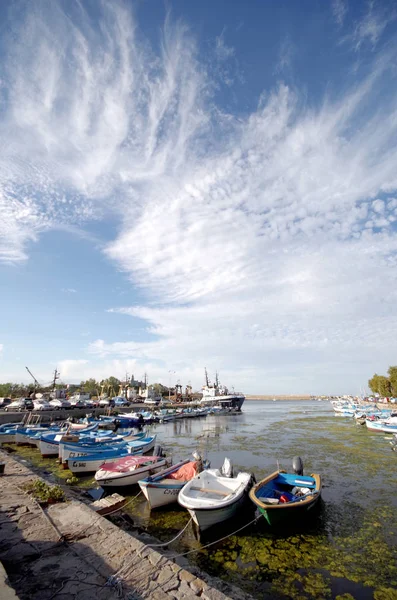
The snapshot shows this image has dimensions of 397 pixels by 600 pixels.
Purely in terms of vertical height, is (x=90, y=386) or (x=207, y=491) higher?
(x=90, y=386)

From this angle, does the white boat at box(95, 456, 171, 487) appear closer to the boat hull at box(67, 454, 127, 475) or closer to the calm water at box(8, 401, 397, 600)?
the calm water at box(8, 401, 397, 600)

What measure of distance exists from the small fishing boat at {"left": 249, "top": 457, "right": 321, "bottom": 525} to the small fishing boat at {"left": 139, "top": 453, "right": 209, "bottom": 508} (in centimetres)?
344

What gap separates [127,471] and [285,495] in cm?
826

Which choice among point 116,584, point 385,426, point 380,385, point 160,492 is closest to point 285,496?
point 160,492

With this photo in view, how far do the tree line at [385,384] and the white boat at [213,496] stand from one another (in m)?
87.6

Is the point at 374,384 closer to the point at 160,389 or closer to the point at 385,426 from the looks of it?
the point at 385,426

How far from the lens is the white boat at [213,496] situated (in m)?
10.5

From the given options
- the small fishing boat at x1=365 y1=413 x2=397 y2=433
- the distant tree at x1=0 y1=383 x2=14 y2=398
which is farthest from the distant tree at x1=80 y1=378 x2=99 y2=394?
the small fishing boat at x1=365 y1=413 x2=397 y2=433

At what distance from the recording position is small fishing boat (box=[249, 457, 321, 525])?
35.3 ft

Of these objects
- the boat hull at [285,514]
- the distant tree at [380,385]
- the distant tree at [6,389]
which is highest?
the distant tree at [6,389]

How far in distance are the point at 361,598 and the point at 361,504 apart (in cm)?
783

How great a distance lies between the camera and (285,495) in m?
12.5

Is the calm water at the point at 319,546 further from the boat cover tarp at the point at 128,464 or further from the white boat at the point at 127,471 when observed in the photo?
the boat cover tarp at the point at 128,464

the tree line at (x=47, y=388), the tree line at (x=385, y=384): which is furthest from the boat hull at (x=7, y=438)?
the tree line at (x=385, y=384)
